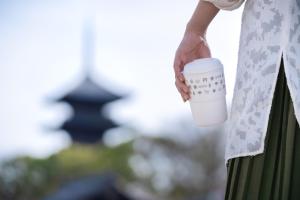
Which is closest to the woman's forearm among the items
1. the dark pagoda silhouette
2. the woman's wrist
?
the woman's wrist

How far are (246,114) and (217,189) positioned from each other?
24182mm

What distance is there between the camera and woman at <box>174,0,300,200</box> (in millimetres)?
1130

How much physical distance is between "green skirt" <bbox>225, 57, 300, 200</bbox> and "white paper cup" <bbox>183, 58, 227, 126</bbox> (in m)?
0.10

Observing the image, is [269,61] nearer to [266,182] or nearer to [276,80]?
[276,80]

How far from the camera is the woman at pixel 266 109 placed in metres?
1.13

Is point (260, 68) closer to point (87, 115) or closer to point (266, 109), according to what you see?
point (266, 109)

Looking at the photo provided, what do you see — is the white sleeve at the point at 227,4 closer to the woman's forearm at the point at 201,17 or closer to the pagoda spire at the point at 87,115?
the woman's forearm at the point at 201,17

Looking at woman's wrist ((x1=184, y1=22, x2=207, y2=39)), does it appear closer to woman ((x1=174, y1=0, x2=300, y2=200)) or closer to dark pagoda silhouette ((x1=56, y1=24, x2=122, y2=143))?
woman ((x1=174, y1=0, x2=300, y2=200))

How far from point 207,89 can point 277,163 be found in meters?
0.18

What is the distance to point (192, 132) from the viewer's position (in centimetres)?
2430

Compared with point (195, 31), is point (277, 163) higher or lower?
lower

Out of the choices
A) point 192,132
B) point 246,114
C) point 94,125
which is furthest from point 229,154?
point 192,132

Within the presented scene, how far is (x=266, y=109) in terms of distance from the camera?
115 cm

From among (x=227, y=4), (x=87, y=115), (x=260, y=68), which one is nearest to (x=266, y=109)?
(x=260, y=68)
